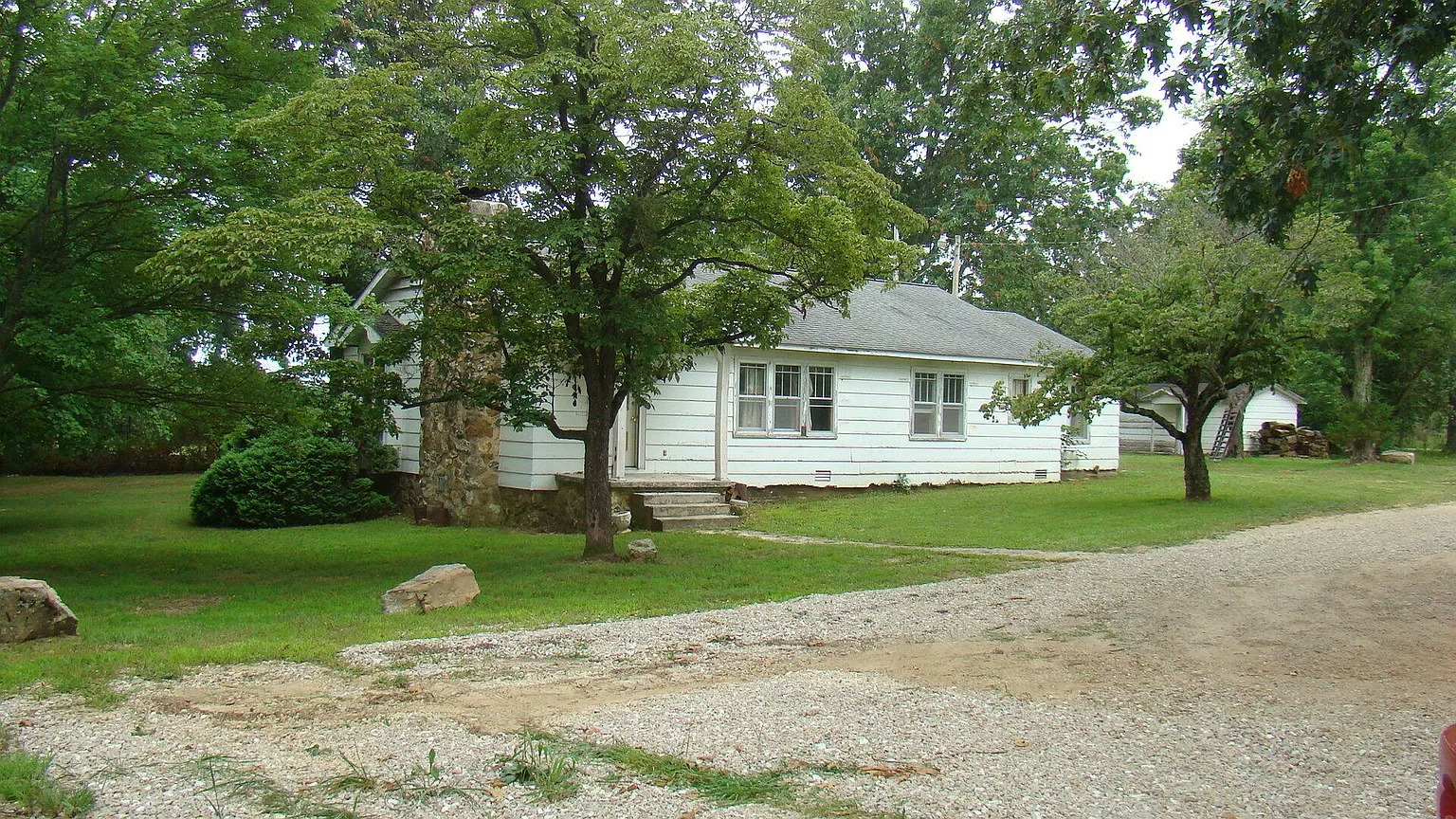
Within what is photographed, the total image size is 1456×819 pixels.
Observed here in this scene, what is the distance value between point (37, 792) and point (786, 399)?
15.8m

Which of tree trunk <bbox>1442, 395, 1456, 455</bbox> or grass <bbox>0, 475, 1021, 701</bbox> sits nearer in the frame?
grass <bbox>0, 475, 1021, 701</bbox>

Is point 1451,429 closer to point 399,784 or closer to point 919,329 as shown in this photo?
point 919,329

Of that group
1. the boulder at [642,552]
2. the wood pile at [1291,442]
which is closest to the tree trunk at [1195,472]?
the boulder at [642,552]

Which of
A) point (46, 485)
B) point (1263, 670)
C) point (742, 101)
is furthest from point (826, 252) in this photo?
point (46, 485)

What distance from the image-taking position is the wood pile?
35.8 metres

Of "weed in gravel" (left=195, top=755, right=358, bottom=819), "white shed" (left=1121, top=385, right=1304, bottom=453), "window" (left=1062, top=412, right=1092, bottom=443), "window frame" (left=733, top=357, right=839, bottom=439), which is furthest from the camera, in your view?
"white shed" (left=1121, top=385, right=1304, bottom=453)

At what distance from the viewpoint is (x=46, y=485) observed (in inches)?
985

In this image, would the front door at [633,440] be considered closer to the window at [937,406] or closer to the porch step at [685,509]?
the porch step at [685,509]

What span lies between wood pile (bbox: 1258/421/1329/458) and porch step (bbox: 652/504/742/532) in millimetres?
27739

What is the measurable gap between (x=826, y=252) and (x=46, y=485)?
2249 cm

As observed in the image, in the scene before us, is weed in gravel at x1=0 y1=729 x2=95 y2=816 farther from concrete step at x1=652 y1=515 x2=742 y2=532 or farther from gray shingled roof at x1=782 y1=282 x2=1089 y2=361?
gray shingled roof at x1=782 y1=282 x2=1089 y2=361

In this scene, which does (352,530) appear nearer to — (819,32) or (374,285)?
(374,285)

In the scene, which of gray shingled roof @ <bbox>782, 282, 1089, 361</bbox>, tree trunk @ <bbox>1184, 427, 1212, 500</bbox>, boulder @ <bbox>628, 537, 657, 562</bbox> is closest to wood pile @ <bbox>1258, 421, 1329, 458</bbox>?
gray shingled roof @ <bbox>782, 282, 1089, 361</bbox>

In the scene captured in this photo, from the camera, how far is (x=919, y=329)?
73.3ft
